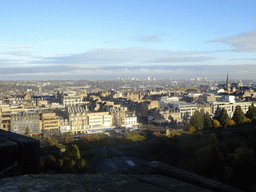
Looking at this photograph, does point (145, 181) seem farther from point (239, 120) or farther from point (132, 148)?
point (239, 120)

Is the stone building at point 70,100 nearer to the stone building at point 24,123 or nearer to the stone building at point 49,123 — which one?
the stone building at point 49,123

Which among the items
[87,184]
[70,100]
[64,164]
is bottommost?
[64,164]

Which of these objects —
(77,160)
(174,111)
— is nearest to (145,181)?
(77,160)

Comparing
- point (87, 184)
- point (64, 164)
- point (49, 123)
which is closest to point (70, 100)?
point (49, 123)

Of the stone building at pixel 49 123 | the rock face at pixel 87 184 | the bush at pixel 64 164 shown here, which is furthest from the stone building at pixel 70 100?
the rock face at pixel 87 184

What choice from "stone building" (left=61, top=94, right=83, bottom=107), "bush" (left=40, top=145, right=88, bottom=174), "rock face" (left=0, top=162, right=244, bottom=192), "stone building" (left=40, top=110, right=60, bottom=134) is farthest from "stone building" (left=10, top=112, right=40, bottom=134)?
"rock face" (left=0, top=162, right=244, bottom=192)

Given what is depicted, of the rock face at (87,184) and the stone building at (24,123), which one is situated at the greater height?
the rock face at (87,184)

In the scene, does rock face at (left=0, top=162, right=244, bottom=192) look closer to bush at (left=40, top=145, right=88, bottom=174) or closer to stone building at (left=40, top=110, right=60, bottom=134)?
bush at (left=40, top=145, right=88, bottom=174)

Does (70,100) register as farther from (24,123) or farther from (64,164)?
(64,164)

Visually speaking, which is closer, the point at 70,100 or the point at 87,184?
the point at 87,184

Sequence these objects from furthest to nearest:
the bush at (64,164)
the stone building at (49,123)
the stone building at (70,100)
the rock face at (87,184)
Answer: the stone building at (70,100), the stone building at (49,123), the bush at (64,164), the rock face at (87,184)

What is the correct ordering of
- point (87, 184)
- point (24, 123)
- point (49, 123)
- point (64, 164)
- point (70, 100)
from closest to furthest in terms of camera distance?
1. point (87, 184)
2. point (64, 164)
3. point (24, 123)
4. point (49, 123)
5. point (70, 100)
